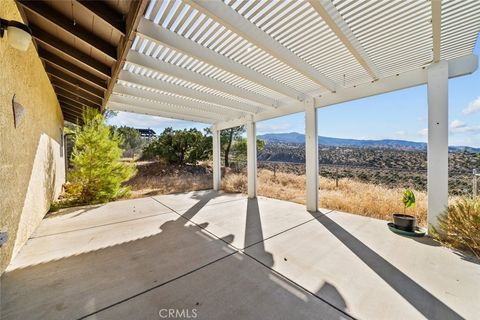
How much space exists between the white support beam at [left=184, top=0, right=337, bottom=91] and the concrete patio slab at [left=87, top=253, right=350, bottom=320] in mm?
2941

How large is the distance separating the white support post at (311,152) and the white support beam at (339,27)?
1635 mm

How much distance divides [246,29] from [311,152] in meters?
3.34

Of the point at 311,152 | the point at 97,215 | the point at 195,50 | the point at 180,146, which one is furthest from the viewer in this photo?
the point at 180,146

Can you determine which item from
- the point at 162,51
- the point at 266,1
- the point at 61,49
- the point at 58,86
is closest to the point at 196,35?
the point at 162,51

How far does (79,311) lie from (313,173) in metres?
4.64

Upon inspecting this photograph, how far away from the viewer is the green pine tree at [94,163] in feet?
17.4


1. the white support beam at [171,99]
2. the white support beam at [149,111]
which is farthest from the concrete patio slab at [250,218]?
the white support beam at [149,111]

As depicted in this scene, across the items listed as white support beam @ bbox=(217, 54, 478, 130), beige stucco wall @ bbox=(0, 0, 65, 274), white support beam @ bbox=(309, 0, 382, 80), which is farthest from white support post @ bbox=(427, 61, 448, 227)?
beige stucco wall @ bbox=(0, 0, 65, 274)

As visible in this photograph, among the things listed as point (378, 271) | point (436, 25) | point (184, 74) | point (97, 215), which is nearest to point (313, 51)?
point (436, 25)

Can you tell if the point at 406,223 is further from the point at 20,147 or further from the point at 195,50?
the point at 20,147

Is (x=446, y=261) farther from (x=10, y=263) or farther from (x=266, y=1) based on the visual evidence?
(x=10, y=263)

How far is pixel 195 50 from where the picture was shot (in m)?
2.82

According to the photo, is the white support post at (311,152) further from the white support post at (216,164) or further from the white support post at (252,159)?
the white support post at (216,164)

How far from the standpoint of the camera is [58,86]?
534cm
